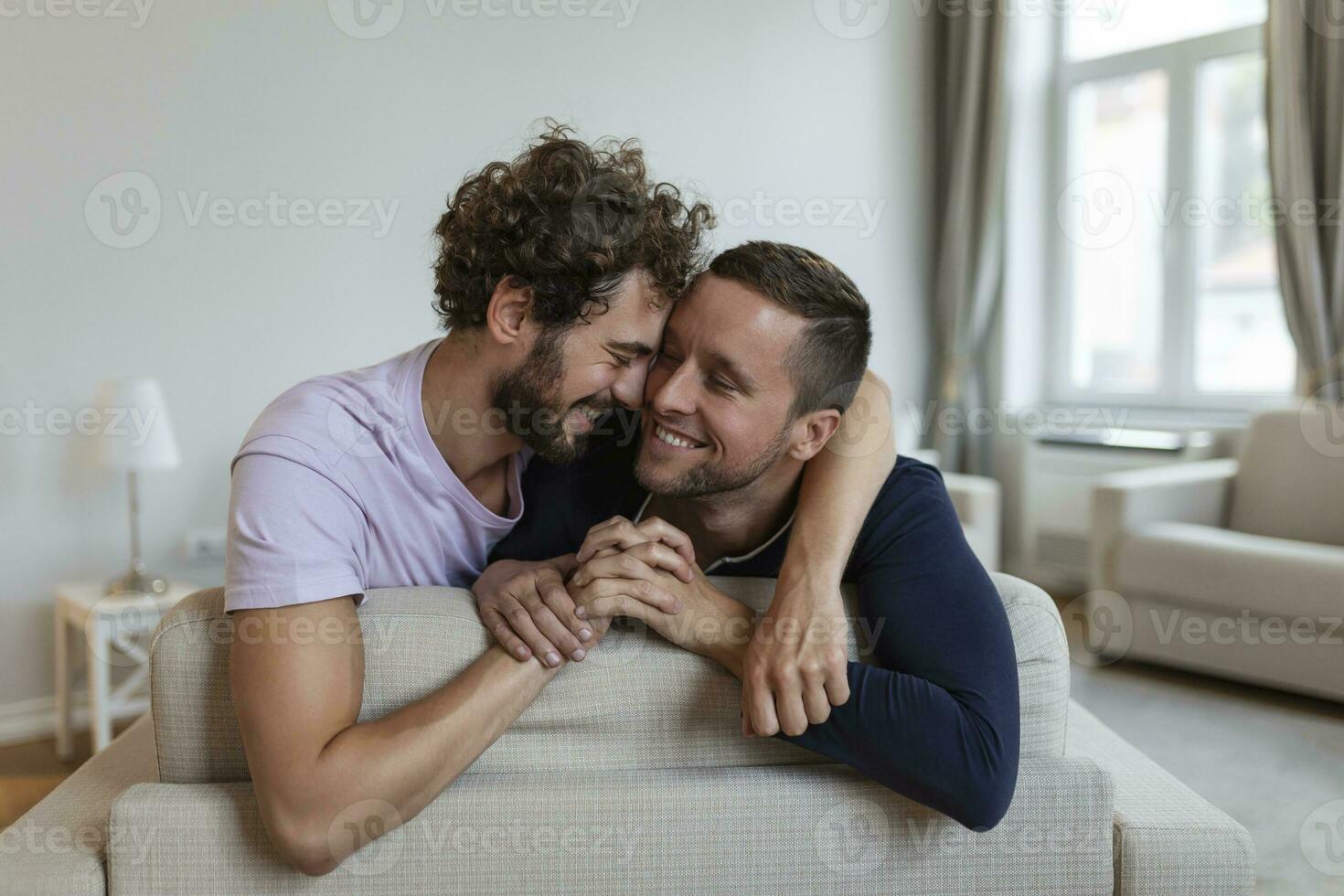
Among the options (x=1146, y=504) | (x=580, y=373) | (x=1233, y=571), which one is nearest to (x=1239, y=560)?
(x=1233, y=571)

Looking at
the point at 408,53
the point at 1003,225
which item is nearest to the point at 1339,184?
the point at 1003,225

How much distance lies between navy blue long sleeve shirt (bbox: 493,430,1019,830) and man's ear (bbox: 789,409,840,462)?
0.20m

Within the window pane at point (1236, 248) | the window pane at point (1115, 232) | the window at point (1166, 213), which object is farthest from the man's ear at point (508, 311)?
the window pane at point (1115, 232)

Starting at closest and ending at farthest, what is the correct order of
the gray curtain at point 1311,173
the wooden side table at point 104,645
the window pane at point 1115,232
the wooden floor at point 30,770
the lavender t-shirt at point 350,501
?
the lavender t-shirt at point 350,501 → the wooden floor at point 30,770 → the wooden side table at point 104,645 → the gray curtain at point 1311,173 → the window pane at point 1115,232

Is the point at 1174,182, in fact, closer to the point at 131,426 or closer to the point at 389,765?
the point at 131,426

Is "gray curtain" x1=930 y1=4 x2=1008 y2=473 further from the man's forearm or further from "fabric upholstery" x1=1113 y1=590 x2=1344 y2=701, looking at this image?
the man's forearm

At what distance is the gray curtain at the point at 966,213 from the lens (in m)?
5.22

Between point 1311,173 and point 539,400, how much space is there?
3812 mm

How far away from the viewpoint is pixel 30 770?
3.08 metres

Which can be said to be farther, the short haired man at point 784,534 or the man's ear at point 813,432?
the man's ear at point 813,432

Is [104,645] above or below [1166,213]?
below

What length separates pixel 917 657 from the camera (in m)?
1.22

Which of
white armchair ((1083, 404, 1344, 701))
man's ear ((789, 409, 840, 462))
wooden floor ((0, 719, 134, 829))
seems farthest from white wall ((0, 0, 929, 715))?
man's ear ((789, 409, 840, 462))

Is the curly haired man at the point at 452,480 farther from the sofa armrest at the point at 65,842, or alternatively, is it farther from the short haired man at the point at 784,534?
the sofa armrest at the point at 65,842
